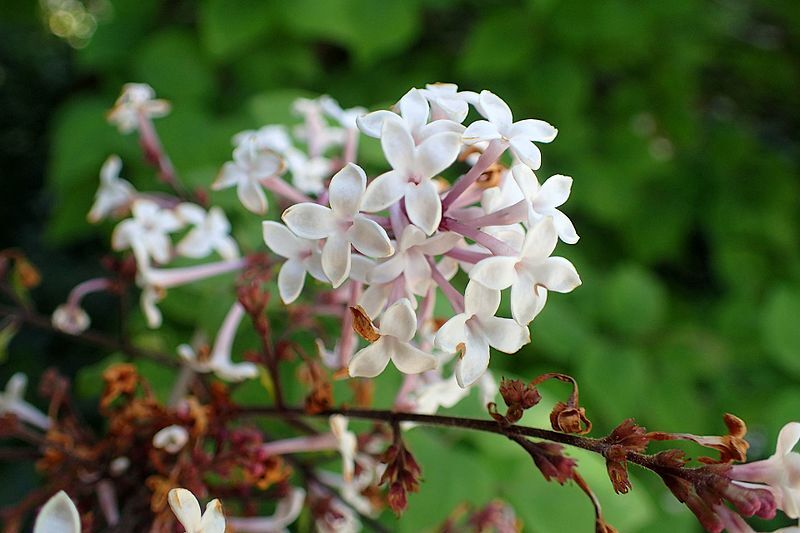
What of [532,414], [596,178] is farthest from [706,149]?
[532,414]

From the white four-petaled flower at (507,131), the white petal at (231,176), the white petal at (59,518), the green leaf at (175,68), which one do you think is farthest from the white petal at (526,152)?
the green leaf at (175,68)

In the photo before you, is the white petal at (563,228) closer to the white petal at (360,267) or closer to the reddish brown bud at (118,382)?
the white petal at (360,267)

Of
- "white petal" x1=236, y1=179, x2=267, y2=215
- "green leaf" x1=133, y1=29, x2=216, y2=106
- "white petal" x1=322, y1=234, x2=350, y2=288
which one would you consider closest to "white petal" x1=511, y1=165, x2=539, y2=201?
"white petal" x1=322, y1=234, x2=350, y2=288

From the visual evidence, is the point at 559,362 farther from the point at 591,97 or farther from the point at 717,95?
the point at 717,95

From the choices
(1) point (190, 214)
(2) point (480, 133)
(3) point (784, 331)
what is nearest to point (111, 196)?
(1) point (190, 214)

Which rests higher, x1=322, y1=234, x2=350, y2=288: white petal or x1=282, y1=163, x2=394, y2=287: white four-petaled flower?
x1=282, y1=163, x2=394, y2=287: white four-petaled flower

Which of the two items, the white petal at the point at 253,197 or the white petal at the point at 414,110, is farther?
the white petal at the point at 253,197

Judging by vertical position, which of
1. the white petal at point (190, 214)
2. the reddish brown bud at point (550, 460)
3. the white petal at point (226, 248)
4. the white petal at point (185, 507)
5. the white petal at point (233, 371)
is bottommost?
the white petal at point (233, 371)

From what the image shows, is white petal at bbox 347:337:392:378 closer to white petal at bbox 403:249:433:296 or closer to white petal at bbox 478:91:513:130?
white petal at bbox 403:249:433:296
